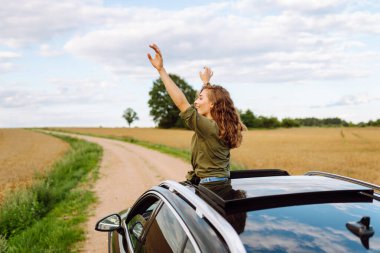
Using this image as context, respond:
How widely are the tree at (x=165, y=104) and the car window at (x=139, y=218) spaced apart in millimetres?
80765

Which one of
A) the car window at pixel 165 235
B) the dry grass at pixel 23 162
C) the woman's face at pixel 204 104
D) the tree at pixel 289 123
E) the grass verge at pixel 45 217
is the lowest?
the dry grass at pixel 23 162

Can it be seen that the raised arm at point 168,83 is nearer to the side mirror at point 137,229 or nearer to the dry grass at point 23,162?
the side mirror at point 137,229

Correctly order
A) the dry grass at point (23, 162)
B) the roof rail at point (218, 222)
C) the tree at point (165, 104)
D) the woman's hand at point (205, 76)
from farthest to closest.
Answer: the tree at point (165, 104) → the dry grass at point (23, 162) → the woman's hand at point (205, 76) → the roof rail at point (218, 222)

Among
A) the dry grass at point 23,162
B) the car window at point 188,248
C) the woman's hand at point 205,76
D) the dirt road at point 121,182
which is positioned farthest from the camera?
the dry grass at point 23,162

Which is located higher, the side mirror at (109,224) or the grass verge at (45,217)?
the side mirror at (109,224)

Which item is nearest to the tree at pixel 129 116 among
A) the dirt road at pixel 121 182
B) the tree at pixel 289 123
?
the tree at pixel 289 123

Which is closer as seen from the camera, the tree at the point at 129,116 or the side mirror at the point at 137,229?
the side mirror at the point at 137,229

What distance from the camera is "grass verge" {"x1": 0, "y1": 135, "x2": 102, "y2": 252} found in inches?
246

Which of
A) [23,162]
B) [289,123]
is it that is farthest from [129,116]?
[23,162]

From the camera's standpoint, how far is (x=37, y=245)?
618 cm

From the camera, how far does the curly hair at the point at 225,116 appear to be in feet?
11.3

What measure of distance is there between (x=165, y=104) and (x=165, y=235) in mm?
81917

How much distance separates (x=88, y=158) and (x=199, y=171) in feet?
59.4

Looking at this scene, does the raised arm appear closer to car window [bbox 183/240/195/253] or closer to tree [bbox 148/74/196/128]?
car window [bbox 183/240/195/253]
